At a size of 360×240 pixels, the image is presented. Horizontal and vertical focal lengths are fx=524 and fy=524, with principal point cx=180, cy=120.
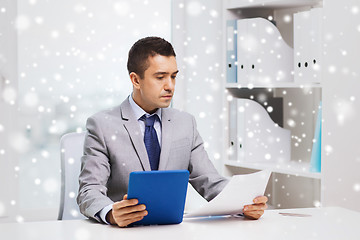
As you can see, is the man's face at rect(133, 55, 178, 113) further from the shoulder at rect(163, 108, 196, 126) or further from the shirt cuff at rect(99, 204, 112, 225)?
the shirt cuff at rect(99, 204, 112, 225)

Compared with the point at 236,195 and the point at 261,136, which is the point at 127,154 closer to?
the point at 236,195

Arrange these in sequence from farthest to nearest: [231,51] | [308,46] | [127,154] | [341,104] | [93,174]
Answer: [231,51] < [308,46] < [341,104] < [127,154] < [93,174]

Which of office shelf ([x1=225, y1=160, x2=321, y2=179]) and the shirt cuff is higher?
the shirt cuff

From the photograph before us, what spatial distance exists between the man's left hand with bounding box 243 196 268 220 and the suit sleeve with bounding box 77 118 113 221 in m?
0.39

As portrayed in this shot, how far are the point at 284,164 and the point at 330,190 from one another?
0.39 m

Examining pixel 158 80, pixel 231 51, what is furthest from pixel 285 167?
pixel 158 80

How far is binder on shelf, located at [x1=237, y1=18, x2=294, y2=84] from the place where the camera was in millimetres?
2582

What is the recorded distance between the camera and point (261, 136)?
2.63 metres

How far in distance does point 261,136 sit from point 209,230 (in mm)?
1307

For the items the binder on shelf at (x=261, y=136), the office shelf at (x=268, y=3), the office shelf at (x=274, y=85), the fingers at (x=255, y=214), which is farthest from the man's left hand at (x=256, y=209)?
the office shelf at (x=268, y=3)

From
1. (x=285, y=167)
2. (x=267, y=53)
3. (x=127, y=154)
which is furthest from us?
(x=267, y=53)

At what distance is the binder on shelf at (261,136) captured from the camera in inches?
103

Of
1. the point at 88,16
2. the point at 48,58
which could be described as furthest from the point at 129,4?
the point at 48,58

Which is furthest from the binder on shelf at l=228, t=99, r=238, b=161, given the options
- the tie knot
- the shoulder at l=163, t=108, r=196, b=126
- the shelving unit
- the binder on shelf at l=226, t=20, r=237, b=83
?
the tie knot
